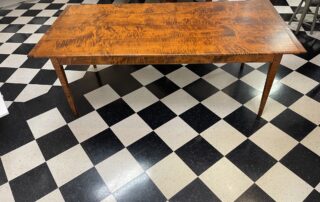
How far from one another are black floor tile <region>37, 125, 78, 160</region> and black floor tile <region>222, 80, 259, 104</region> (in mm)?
1516

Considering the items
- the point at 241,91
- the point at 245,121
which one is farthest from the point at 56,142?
the point at 241,91

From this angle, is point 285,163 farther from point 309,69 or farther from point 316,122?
point 309,69

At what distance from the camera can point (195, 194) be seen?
5.29 feet

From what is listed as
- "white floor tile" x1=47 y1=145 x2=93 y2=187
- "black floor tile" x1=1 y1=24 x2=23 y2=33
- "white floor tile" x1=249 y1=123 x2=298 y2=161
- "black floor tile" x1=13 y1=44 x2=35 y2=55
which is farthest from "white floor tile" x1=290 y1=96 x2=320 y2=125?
"black floor tile" x1=1 y1=24 x2=23 y2=33

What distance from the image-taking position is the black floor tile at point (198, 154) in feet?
5.81

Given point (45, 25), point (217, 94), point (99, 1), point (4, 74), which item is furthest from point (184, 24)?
point (99, 1)

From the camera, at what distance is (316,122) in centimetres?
202

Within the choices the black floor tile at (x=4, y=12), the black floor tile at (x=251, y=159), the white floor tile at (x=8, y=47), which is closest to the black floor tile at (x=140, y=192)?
the black floor tile at (x=251, y=159)

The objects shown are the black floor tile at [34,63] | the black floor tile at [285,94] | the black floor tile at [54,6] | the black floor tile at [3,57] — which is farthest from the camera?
the black floor tile at [54,6]

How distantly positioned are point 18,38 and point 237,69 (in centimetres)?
305

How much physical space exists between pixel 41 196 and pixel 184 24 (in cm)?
168

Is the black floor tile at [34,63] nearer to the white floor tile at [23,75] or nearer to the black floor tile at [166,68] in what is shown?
the white floor tile at [23,75]

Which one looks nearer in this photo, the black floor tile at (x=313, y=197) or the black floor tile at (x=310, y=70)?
the black floor tile at (x=313, y=197)

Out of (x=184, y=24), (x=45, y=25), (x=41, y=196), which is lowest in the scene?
(x=41, y=196)
